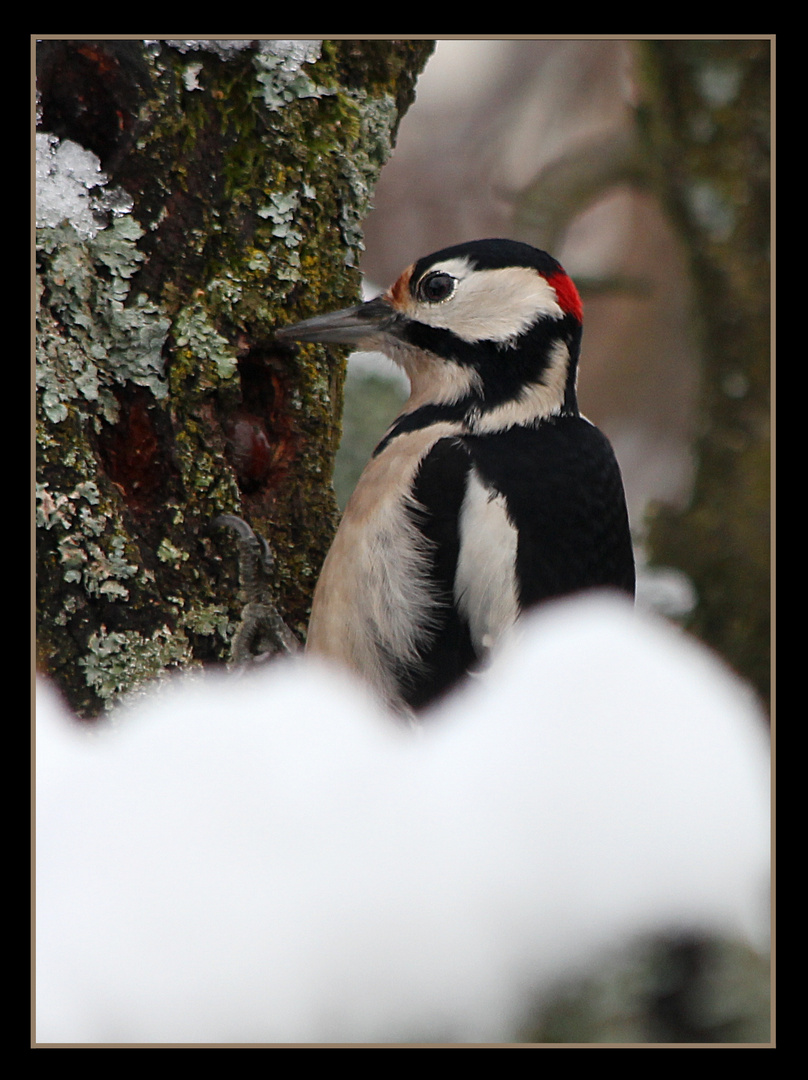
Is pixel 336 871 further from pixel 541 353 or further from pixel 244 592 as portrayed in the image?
pixel 541 353

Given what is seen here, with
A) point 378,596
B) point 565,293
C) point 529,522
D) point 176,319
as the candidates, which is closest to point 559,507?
point 529,522

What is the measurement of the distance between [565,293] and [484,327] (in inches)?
6.9

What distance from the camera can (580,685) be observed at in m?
1.55

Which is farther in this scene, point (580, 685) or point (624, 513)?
point (624, 513)

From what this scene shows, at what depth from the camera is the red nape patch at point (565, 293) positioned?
82.2 inches

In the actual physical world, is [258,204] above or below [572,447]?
above

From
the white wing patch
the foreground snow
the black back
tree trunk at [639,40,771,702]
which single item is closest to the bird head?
the black back

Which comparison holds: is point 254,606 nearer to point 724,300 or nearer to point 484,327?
point 484,327

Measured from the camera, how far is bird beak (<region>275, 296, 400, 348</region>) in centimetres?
188

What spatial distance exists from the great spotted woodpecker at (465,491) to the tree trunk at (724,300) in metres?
0.35

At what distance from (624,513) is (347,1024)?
1.00 metres

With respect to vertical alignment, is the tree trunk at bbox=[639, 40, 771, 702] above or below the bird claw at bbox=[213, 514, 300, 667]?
above

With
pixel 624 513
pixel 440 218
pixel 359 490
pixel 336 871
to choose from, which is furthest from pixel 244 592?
pixel 440 218

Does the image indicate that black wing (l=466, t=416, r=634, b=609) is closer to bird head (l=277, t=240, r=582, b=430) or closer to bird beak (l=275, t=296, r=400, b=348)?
bird head (l=277, t=240, r=582, b=430)
